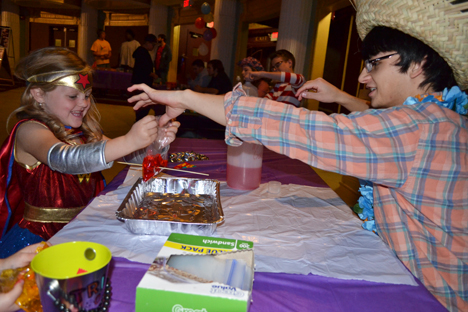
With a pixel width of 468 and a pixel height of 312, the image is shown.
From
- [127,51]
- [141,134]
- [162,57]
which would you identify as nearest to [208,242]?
[141,134]

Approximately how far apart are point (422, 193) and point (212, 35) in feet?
32.8

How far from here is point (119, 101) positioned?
33.8 feet

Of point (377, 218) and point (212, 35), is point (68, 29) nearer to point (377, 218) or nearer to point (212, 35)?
point (212, 35)

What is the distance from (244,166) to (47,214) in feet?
2.96

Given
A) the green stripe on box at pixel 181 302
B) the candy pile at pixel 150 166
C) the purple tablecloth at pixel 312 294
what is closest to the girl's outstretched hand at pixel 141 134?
the candy pile at pixel 150 166

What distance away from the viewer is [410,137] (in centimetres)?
84

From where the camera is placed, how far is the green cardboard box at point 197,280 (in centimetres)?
55

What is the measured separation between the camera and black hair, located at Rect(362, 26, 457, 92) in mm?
981

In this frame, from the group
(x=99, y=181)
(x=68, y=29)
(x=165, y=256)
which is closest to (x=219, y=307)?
(x=165, y=256)

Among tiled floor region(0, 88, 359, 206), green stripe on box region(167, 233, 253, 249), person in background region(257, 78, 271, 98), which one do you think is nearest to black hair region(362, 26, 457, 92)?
green stripe on box region(167, 233, 253, 249)

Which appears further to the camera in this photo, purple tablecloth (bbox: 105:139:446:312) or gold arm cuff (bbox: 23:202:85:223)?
gold arm cuff (bbox: 23:202:85:223)

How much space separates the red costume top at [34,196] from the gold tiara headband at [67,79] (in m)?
0.22

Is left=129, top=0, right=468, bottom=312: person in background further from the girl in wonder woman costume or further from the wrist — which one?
the girl in wonder woman costume

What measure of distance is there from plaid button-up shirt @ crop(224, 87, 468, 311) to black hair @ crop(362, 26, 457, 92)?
0.15m
